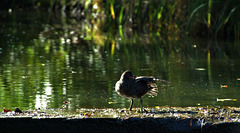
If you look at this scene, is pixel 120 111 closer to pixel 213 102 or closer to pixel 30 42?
pixel 213 102

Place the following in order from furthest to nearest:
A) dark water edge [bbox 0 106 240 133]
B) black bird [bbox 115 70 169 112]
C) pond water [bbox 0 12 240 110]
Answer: pond water [bbox 0 12 240 110] → black bird [bbox 115 70 169 112] → dark water edge [bbox 0 106 240 133]

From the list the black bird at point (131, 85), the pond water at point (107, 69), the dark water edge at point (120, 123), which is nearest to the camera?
the dark water edge at point (120, 123)

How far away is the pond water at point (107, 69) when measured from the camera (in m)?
7.20

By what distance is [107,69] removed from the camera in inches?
401

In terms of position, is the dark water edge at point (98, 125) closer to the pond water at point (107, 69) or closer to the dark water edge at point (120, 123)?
the dark water edge at point (120, 123)

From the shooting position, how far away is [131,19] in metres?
19.6

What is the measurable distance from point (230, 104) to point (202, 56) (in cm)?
565

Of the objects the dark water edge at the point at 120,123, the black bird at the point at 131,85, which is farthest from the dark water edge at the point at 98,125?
the black bird at the point at 131,85

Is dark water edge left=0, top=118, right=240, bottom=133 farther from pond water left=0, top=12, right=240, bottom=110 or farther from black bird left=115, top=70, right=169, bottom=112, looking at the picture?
pond water left=0, top=12, right=240, bottom=110

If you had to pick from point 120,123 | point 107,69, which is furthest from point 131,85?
point 107,69

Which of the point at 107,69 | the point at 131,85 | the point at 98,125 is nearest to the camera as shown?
the point at 98,125

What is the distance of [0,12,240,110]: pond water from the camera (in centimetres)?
720

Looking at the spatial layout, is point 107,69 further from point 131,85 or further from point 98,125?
point 98,125

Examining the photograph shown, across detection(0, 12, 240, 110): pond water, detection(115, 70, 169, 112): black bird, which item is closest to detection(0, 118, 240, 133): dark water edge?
detection(115, 70, 169, 112): black bird
